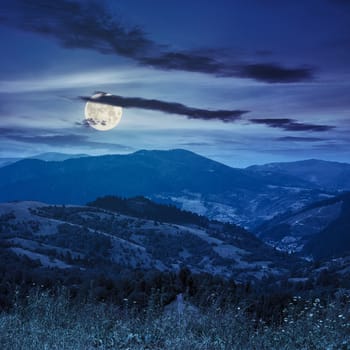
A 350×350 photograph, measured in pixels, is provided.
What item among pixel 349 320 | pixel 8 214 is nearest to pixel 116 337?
pixel 349 320

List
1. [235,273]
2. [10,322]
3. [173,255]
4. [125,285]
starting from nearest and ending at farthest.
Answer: [10,322], [125,285], [235,273], [173,255]

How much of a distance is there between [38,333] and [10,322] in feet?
3.21

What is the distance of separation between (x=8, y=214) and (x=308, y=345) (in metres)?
205

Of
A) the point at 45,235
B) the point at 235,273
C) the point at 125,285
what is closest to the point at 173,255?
the point at 235,273

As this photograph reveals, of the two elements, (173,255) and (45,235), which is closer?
(45,235)

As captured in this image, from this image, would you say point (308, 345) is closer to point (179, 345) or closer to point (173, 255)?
point (179, 345)

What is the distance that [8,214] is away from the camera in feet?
644

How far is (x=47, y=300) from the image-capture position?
1198cm

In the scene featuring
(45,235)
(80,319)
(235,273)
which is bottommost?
(235,273)

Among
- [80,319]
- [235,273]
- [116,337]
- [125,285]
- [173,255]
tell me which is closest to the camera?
[116,337]

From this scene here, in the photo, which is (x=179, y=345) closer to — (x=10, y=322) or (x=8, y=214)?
(x=10, y=322)

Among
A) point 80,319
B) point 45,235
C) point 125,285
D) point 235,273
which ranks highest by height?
point 80,319

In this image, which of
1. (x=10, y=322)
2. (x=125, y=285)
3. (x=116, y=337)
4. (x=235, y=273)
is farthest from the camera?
(x=235, y=273)

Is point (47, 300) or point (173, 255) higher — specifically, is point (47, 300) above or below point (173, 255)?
above
